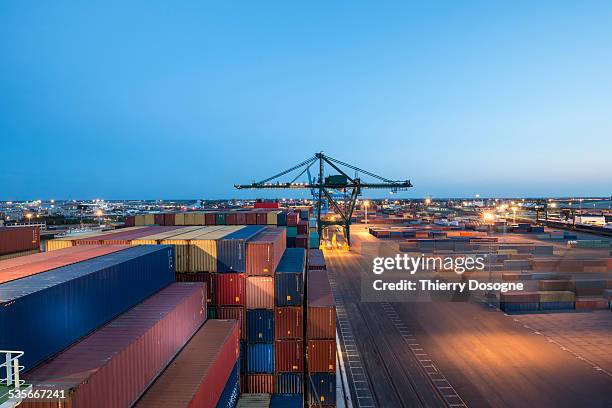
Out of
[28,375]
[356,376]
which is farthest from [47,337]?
[356,376]

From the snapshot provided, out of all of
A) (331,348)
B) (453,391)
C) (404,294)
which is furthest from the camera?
(404,294)

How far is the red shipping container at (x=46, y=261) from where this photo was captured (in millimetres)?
11044

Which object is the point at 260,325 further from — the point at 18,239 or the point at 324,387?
the point at 18,239

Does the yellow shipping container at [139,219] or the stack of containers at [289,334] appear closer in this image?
the stack of containers at [289,334]

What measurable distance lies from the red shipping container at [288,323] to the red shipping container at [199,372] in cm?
262

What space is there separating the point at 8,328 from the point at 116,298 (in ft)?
14.5

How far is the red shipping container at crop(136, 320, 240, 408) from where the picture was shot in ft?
32.1

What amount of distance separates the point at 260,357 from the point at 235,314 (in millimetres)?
2715

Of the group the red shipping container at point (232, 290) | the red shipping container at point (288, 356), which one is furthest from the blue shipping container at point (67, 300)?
A: the red shipping container at point (288, 356)

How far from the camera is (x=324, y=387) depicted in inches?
666

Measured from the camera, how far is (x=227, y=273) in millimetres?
17641

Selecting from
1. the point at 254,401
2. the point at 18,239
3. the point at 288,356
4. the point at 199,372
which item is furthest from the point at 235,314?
the point at 18,239

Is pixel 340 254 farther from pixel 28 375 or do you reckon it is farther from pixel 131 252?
pixel 28 375

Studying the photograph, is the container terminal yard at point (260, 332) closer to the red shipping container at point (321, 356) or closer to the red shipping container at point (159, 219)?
the red shipping container at point (321, 356)
